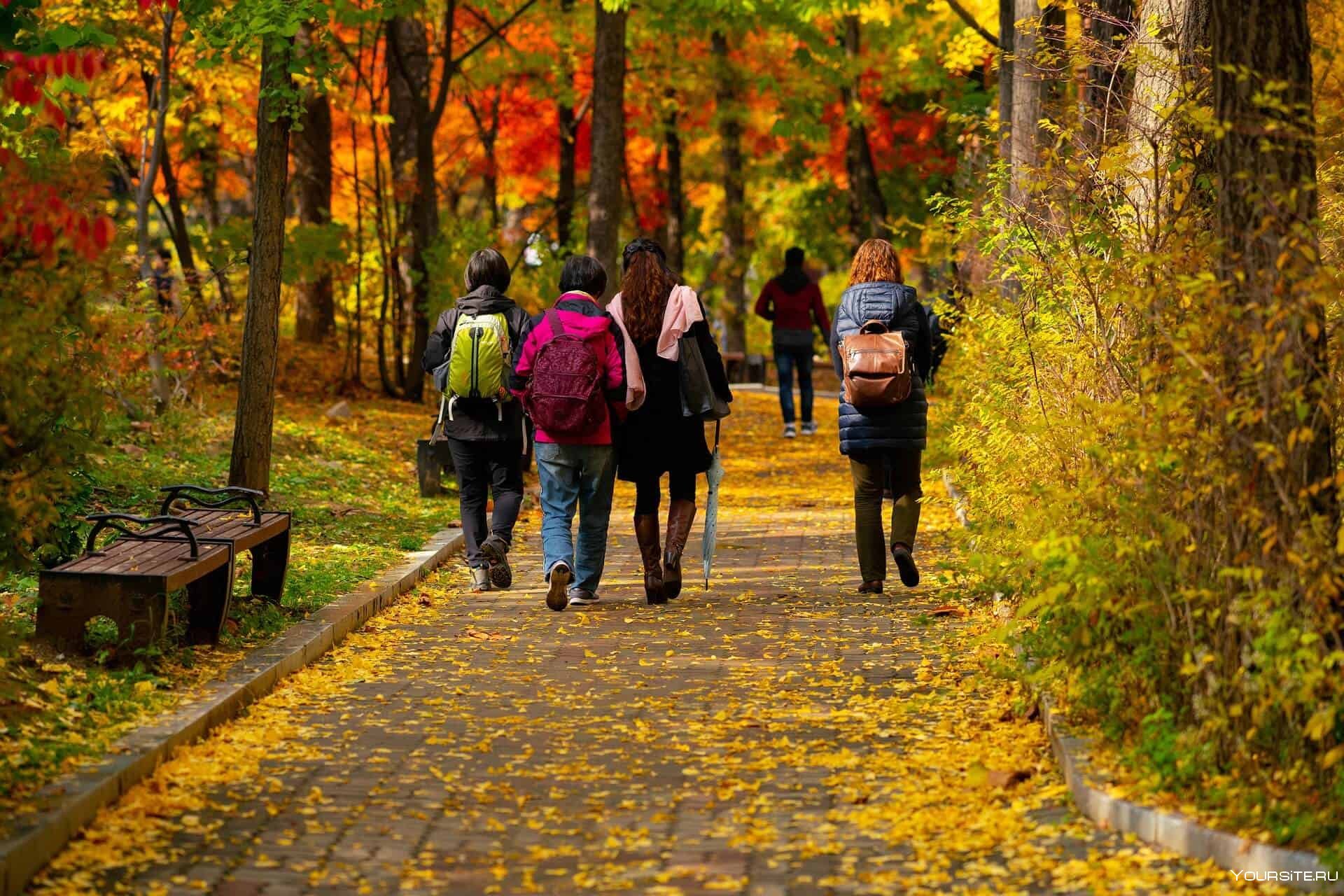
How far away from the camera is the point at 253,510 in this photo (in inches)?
372

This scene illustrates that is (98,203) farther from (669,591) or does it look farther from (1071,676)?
(1071,676)

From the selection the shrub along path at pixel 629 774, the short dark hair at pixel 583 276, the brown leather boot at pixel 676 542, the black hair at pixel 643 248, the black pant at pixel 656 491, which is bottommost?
the shrub along path at pixel 629 774

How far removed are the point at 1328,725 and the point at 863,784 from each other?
1788mm

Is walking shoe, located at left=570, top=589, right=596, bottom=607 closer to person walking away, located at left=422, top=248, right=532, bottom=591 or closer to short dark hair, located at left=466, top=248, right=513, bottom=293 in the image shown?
person walking away, located at left=422, top=248, right=532, bottom=591

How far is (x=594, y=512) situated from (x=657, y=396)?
79cm

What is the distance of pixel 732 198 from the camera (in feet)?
113

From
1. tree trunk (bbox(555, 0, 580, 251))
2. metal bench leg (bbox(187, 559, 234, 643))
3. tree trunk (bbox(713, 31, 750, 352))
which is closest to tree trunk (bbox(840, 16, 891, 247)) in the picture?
tree trunk (bbox(713, 31, 750, 352))

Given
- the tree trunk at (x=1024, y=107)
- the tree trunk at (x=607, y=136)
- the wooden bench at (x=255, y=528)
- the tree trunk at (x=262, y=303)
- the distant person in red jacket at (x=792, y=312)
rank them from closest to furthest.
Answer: the wooden bench at (x=255, y=528) < the tree trunk at (x=262, y=303) < the tree trunk at (x=1024, y=107) < the tree trunk at (x=607, y=136) < the distant person in red jacket at (x=792, y=312)

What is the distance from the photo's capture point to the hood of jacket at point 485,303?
36.8ft

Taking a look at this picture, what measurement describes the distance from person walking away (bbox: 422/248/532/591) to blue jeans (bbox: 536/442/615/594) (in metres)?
0.56

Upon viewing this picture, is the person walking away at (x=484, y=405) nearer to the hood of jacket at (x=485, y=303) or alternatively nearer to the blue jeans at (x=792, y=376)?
the hood of jacket at (x=485, y=303)

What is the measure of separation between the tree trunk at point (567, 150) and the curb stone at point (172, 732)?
744 inches

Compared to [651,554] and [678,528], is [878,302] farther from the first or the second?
[651,554]

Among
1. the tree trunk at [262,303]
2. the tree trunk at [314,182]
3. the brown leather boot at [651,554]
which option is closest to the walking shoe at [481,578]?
the brown leather boot at [651,554]
